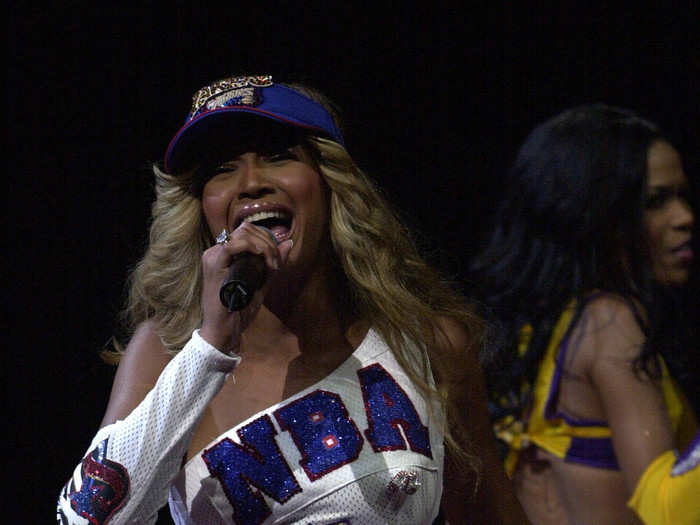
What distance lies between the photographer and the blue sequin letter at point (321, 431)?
1.58 m

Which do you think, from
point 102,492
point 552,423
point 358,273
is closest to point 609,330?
point 552,423

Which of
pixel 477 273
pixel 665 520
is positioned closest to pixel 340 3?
pixel 477 273

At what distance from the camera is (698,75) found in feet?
10.9

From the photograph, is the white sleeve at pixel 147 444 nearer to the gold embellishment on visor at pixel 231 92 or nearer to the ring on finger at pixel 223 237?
the ring on finger at pixel 223 237

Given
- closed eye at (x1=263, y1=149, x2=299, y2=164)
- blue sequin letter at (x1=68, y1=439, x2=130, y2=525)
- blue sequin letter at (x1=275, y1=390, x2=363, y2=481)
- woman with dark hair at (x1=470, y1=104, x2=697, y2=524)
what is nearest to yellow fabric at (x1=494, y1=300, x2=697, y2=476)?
woman with dark hair at (x1=470, y1=104, x2=697, y2=524)

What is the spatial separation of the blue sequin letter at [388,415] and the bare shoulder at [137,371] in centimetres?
37

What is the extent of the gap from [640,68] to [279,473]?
2.33 meters

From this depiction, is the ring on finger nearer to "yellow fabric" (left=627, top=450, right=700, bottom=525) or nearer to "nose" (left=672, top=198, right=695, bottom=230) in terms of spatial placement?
"yellow fabric" (left=627, top=450, right=700, bottom=525)

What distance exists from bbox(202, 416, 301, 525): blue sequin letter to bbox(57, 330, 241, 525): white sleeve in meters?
0.16

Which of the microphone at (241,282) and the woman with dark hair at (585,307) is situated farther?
the woman with dark hair at (585,307)

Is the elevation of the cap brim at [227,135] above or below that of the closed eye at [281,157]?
above

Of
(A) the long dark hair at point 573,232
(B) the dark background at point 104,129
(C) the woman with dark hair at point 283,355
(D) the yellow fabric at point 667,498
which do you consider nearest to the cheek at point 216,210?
(C) the woman with dark hair at point 283,355

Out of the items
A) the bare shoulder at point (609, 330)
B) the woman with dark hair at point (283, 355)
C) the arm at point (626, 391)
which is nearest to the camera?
the woman with dark hair at point (283, 355)

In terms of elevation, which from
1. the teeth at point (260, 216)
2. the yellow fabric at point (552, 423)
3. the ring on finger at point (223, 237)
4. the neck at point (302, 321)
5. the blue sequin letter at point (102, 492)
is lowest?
the yellow fabric at point (552, 423)
